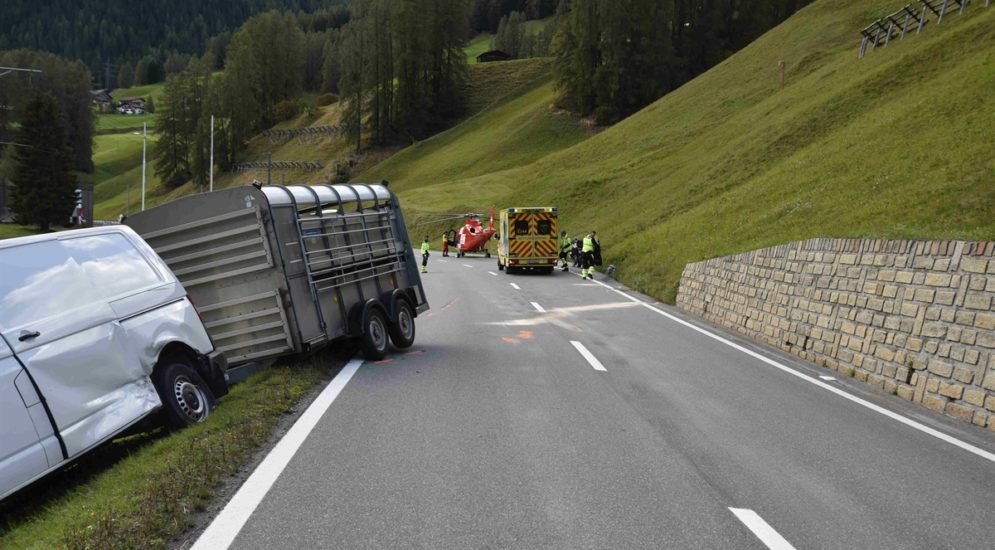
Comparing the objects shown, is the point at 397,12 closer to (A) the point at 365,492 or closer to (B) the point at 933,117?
(B) the point at 933,117

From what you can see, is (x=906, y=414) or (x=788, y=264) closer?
(x=906, y=414)

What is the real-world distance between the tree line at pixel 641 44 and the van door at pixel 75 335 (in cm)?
7618

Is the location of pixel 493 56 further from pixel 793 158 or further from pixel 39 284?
pixel 39 284

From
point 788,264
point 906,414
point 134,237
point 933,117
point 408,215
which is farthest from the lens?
point 408,215

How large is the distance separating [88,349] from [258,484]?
172 centimetres

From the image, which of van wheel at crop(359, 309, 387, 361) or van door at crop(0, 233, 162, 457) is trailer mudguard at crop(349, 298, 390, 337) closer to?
van wheel at crop(359, 309, 387, 361)

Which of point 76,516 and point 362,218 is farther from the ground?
point 362,218

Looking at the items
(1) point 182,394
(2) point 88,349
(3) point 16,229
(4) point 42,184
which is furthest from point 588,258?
(4) point 42,184

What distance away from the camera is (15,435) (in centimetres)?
474

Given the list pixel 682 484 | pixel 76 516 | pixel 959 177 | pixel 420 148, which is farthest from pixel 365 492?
pixel 420 148

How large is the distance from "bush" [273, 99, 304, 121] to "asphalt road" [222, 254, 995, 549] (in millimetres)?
113525

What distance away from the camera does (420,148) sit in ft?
305

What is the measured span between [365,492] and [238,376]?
14.9ft

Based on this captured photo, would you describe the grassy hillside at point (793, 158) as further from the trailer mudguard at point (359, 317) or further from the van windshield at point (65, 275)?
the van windshield at point (65, 275)
